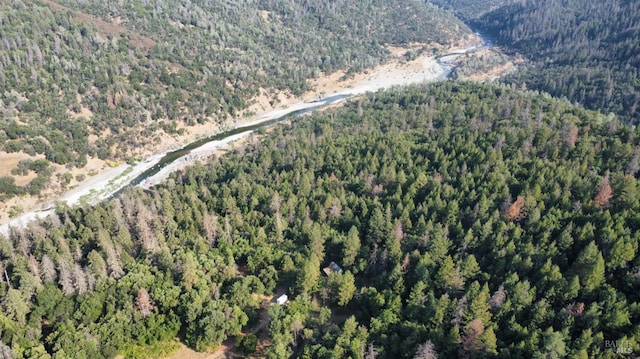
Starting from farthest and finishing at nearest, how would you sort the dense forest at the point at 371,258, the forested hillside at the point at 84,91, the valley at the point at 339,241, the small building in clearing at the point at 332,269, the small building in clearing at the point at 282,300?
the forested hillside at the point at 84,91
the small building in clearing at the point at 332,269
the small building in clearing at the point at 282,300
the valley at the point at 339,241
the dense forest at the point at 371,258

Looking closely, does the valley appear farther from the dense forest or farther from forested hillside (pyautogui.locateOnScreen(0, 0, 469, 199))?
forested hillside (pyautogui.locateOnScreen(0, 0, 469, 199))

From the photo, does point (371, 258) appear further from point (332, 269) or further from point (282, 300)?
point (282, 300)

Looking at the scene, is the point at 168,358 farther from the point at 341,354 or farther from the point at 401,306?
the point at 401,306

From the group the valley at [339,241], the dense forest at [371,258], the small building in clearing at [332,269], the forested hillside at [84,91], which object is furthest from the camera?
the forested hillside at [84,91]

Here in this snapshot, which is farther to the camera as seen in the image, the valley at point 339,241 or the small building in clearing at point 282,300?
the small building in clearing at point 282,300

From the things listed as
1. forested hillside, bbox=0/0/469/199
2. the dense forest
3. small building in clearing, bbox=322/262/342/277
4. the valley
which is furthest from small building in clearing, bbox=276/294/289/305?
forested hillside, bbox=0/0/469/199

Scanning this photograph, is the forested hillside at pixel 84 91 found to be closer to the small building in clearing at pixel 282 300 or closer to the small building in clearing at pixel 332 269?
the small building in clearing at pixel 282 300

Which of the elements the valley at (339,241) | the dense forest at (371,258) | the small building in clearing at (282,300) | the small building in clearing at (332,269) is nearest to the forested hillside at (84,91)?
the valley at (339,241)

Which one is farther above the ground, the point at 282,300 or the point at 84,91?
the point at 84,91

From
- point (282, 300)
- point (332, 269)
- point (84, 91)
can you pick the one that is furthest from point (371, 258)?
point (84, 91)
